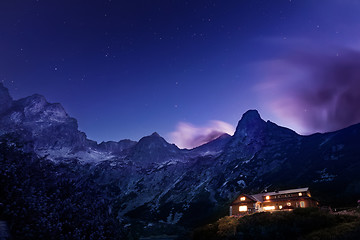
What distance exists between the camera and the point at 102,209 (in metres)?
149

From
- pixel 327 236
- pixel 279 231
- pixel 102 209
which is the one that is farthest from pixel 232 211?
pixel 102 209

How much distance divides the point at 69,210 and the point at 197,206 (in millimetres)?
111189

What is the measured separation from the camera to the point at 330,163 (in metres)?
169

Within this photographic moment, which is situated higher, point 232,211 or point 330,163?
point 330,163

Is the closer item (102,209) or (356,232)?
(356,232)

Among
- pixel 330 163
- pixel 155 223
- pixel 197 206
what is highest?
pixel 330 163

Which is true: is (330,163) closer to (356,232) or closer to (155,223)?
(155,223)

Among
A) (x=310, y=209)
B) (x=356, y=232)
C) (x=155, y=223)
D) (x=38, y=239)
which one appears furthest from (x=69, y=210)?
(x=356, y=232)

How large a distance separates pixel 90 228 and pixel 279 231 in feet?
268

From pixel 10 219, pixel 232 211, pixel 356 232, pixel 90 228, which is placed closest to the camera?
pixel 356 232

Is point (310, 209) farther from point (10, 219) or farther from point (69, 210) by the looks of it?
point (69, 210)

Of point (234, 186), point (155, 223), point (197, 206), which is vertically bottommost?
point (155, 223)

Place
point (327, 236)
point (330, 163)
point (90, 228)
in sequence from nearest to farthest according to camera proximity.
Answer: point (327, 236) < point (90, 228) < point (330, 163)

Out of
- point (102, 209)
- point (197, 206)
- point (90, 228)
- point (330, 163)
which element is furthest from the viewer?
point (197, 206)
